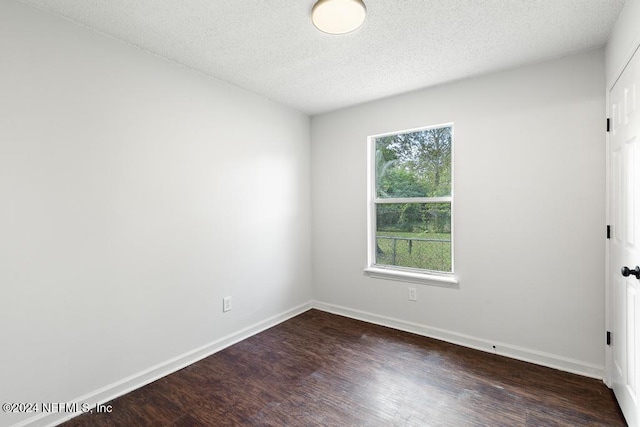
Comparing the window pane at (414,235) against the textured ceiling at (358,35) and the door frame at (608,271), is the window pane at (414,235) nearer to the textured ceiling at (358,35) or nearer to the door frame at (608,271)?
the door frame at (608,271)

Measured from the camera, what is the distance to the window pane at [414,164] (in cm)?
299

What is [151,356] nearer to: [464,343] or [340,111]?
[464,343]

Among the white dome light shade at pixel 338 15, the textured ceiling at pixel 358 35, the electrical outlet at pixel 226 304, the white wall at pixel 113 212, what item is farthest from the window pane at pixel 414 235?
Answer: the white dome light shade at pixel 338 15

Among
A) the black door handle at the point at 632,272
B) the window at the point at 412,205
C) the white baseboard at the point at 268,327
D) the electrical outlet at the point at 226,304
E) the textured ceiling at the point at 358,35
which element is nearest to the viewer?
the black door handle at the point at 632,272

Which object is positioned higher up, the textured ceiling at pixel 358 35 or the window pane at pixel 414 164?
the textured ceiling at pixel 358 35

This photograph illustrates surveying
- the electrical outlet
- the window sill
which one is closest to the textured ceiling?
the window sill

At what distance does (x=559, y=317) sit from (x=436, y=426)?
1.41m

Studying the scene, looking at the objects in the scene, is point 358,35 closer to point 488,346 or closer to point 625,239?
point 625,239

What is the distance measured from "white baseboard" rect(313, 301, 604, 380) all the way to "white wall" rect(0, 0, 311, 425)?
4.00ft

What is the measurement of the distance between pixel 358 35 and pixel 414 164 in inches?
60.1

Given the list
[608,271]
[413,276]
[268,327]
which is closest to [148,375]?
[268,327]

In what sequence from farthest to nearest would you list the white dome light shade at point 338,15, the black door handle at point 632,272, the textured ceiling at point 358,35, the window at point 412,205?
the window at point 412,205
the textured ceiling at point 358,35
the white dome light shade at point 338,15
the black door handle at point 632,272

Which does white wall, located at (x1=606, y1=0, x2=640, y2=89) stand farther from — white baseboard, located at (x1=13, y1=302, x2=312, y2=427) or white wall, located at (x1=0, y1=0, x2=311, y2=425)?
white baseboard, located at (x1=13, y1=302, x2=312, y2=427)

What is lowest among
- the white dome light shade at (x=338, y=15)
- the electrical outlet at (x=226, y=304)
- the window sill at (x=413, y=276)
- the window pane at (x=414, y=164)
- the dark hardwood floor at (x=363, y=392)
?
the dark hardwood floor at (x=363, y=392)
